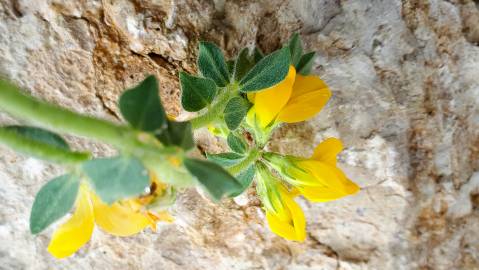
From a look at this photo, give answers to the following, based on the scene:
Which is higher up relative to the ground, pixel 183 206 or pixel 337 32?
pixel 337 32

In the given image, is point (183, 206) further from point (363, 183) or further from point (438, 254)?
point (438, 254)

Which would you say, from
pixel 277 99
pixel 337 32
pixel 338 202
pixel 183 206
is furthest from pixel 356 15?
pixel 183 206

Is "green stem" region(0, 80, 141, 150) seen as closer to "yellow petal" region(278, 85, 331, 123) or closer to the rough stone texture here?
"yellow petal" region(278, 85, 331, 123)

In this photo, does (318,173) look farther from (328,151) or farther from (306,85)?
(306,85)

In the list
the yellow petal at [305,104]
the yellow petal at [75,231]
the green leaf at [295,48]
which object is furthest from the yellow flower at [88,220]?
the green leaf at [295,48]

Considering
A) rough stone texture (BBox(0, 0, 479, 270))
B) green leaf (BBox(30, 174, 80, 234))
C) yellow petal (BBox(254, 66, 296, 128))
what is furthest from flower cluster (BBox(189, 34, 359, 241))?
green leaf (BBox(30, 174, 80, 234))

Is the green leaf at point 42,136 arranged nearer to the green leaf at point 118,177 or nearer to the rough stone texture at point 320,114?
the green leaf at point 118,177
